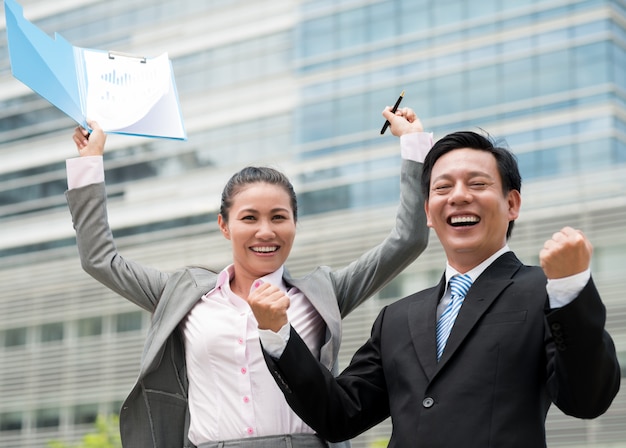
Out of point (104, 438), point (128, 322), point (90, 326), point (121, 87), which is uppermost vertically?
point (121, 87)

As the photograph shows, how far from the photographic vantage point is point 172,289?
12.1 ft

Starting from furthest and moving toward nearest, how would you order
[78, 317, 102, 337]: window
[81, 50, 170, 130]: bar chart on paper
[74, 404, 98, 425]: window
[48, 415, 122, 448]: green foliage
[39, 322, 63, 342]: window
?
[39, 322, 63, 342]: window < [78, 317, 102, 337]: window < [74, 404, 98, 425]: window < [48, 415, 122, 448]: green foliage < [81, 50, 170, 130]: bar chart on paper

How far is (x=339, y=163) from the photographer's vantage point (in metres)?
27.4

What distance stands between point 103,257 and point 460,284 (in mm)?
1301

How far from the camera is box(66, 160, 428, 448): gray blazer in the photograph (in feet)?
11.7

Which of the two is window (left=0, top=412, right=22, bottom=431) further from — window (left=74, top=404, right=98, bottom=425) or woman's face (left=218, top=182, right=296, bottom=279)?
woman's face (left=218, top=182, right=296, bottom=279)

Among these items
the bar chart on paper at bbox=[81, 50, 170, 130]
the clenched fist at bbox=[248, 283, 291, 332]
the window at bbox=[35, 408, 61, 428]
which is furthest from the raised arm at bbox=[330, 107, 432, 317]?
the window at bbox=[35, 408, 61, 428]

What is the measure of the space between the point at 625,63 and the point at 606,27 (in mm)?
962

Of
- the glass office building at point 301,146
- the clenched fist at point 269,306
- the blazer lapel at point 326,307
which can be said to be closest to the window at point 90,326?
the glass office building at point 301,146

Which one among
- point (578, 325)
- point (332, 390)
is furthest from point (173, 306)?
point (578, 325)

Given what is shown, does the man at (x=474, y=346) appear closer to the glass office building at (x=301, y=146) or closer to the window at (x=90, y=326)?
the glass office building at (x=301, y=146)

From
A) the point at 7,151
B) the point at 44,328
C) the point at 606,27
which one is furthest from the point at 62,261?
the point at 606,27

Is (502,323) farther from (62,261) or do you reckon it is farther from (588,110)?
(62,261)

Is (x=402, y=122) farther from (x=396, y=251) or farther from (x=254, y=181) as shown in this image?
(x=254, y=181)
